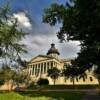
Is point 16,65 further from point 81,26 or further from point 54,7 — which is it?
point 54,7

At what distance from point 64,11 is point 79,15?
19.8 ft

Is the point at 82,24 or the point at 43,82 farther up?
the point at 82,24

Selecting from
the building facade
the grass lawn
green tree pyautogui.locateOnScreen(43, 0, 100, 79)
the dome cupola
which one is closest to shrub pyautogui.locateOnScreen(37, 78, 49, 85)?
the building facade

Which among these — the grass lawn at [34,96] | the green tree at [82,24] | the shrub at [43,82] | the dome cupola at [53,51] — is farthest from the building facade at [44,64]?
the grass lawn at [34,96]

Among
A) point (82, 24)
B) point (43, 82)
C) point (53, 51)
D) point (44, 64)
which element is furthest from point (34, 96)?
point (53, 51)

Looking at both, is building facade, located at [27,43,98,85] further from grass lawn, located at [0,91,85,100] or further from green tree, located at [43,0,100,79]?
grass lawn, located at [0,91,85,100]

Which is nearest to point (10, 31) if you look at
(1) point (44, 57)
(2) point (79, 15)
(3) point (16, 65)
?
(3) point (16, 65)

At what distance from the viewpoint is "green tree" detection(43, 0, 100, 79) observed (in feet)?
117

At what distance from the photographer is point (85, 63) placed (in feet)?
134

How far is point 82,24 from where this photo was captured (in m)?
38.0

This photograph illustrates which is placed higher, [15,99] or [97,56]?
[97,56]

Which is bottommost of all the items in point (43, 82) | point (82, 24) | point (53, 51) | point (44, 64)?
point (43, 82)

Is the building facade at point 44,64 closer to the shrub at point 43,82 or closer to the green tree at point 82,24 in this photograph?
the shrub at point 43,82

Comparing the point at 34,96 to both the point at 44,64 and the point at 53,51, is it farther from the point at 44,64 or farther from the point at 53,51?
the point at 53,51
